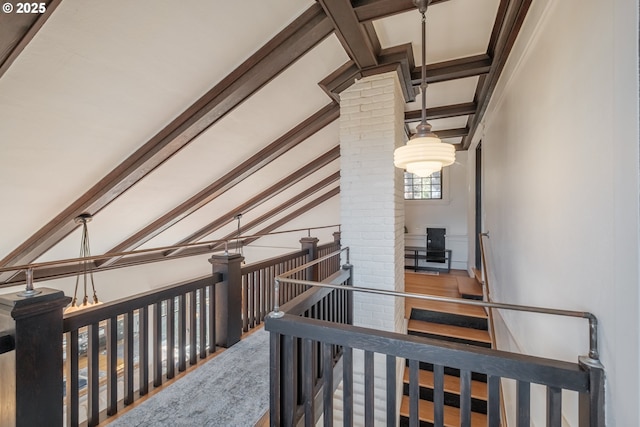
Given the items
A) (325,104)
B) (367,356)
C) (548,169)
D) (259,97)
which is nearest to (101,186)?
(259,97)

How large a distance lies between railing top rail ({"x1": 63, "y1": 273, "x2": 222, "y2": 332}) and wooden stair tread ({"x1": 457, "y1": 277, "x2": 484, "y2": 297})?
395 cm

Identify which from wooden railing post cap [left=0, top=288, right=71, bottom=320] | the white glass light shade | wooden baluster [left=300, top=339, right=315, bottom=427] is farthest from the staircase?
wooden railing post cap [left=0, top=288, right=71, bottom=320]

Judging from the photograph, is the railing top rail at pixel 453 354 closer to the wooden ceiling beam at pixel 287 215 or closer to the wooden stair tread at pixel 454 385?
the wooden stair tread at pixel 454 385

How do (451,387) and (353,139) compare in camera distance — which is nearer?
(353,139)

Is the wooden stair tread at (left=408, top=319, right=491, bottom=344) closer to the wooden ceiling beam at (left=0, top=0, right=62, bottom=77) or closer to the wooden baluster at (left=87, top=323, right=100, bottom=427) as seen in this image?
the wooden baluster at (left=87, top=323, right=100, bottom=427)

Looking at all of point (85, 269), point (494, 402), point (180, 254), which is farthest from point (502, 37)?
point (180, 254)

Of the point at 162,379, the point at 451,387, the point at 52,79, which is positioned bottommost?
the point at 451,387

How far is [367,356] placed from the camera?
4.58ft

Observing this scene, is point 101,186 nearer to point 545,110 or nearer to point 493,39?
point 545,110

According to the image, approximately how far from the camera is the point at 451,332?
12.6ft

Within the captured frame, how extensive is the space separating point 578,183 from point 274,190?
4.61 m

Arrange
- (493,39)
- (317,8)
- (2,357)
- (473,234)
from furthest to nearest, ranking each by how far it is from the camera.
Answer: (473,234)
(493,39)
(317,8)
(2,357)

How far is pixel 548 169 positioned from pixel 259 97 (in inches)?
96.0

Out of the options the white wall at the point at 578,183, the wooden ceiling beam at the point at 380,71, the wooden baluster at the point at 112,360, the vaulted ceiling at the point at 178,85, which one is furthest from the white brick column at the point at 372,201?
the wooden baluster at the point at 112,360
